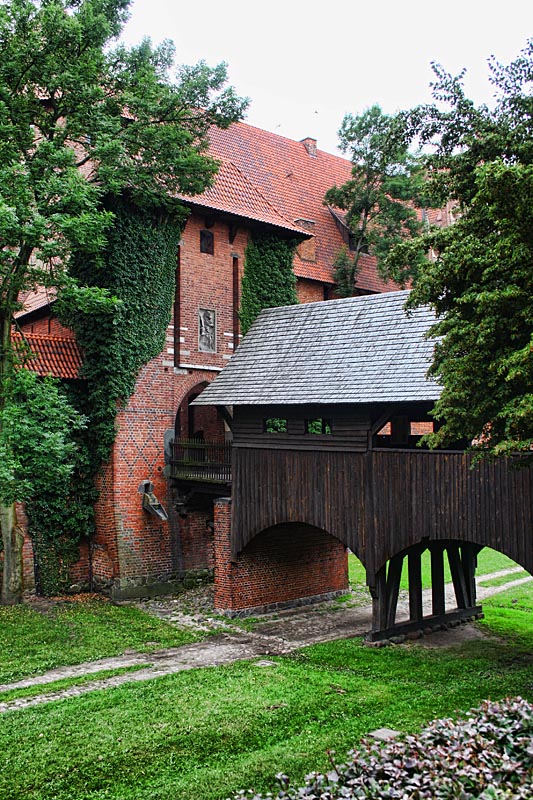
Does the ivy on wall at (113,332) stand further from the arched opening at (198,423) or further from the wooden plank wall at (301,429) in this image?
the wooden plank wall at (301,429)

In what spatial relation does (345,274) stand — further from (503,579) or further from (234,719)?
(234,719)

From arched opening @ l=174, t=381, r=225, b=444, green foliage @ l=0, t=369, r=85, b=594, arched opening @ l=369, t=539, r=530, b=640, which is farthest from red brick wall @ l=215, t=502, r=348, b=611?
green foliage @ l=0, t=369, r=85, b=594

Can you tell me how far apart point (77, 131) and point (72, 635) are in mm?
10152

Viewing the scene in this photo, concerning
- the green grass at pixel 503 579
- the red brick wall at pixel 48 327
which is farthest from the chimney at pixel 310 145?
the green grass at pixel 503 579

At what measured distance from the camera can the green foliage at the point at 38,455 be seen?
46.4 feet

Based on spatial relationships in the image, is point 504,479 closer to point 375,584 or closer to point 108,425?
point 375,584

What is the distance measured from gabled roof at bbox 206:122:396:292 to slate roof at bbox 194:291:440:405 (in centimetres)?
581

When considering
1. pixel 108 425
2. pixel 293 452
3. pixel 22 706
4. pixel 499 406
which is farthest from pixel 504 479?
pixel 108 425

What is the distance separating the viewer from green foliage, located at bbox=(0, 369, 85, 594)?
14148mm

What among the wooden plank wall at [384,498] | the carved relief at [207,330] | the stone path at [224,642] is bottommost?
the stone path at [224,642]

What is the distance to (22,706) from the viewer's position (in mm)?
10242

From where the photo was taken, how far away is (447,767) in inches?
199

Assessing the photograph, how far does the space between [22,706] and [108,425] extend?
7875 mm

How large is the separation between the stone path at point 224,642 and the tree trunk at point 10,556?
301 centimetres
